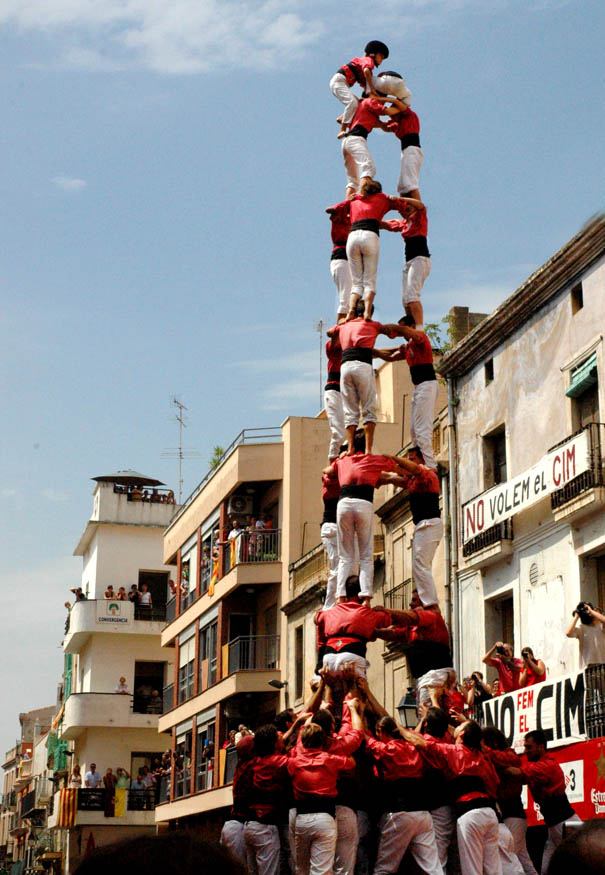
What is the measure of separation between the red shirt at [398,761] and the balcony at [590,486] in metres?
8.30

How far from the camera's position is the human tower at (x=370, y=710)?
11633mm

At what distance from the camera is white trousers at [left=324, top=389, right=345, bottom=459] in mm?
16469

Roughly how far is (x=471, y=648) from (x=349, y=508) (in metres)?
9.70

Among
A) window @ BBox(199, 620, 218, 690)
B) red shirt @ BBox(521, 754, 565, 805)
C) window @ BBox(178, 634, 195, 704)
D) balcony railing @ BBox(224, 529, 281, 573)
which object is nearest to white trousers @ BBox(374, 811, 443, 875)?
red shirt @ BBox(521, 754, 565, 805)

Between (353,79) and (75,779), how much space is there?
38214 millimetres

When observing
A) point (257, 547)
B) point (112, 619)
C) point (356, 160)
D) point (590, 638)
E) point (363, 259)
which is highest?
point (356, 160)

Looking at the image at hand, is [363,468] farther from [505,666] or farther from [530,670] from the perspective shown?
[505,666]

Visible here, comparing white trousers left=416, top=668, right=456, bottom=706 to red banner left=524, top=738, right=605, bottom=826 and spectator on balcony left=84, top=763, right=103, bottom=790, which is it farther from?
spectator on balcony left=84, top=763, right=103, bottom=790

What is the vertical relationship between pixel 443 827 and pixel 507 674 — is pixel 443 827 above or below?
below

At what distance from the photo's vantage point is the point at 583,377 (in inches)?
821

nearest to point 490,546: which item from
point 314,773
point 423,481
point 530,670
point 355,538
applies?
point 530,670

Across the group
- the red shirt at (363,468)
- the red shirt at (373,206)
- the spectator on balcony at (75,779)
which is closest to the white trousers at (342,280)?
the red shirt at (373,206)

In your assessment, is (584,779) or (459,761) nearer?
(459,761)

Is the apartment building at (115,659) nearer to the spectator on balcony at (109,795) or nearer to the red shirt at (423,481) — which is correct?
the spectator on balcony at (109,795)
